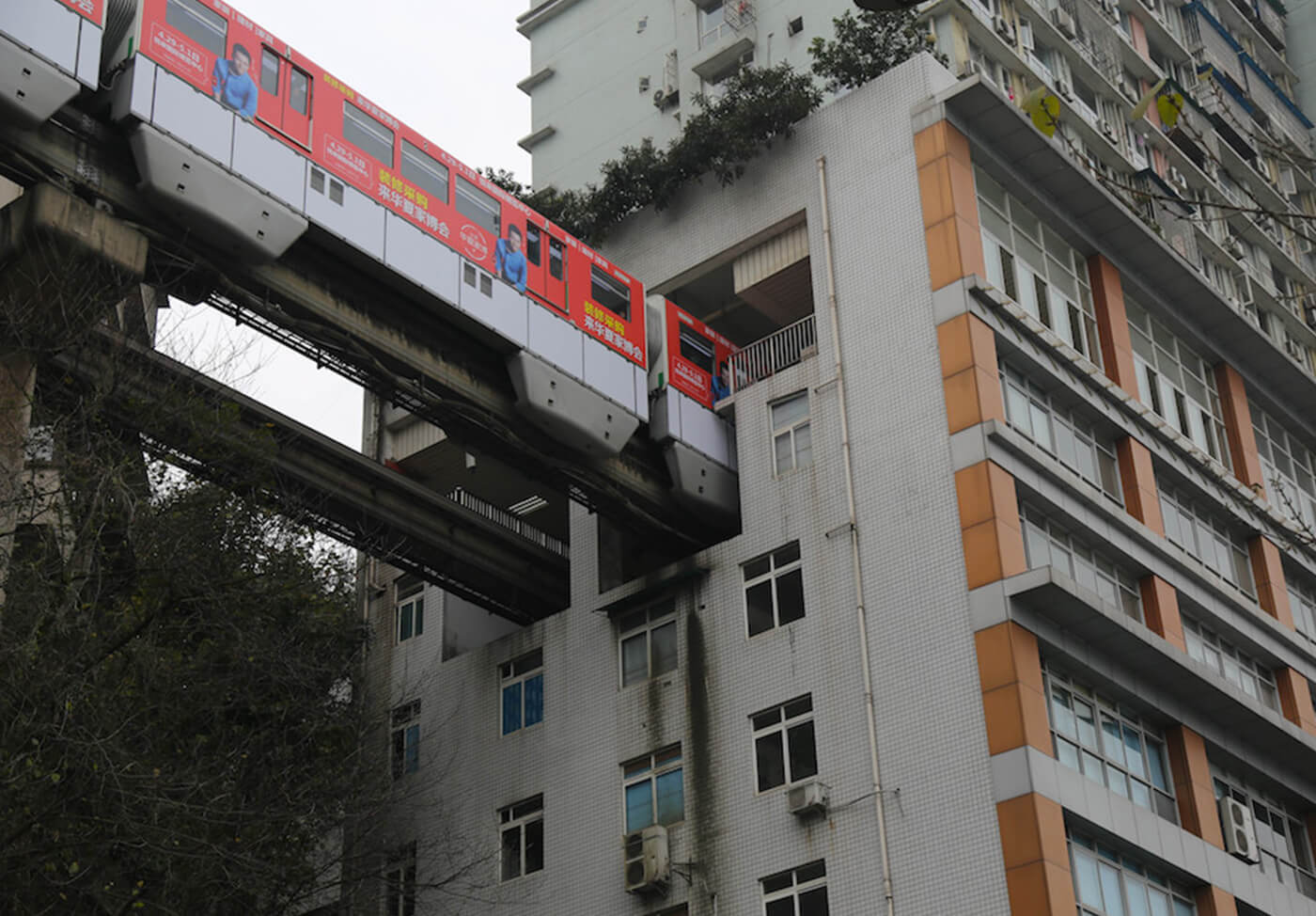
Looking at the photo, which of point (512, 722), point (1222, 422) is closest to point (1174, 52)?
point (1222, 422)

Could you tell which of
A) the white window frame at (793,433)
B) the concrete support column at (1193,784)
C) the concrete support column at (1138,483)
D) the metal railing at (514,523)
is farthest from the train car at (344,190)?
the concrete support column at (1193,784)

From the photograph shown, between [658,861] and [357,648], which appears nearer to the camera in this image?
[658,861]

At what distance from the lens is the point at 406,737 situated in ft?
100

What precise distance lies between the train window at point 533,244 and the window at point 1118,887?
11206 mm

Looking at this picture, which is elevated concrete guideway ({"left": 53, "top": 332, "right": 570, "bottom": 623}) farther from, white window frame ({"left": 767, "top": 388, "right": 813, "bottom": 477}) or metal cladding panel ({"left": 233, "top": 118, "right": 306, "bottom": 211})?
white window frame ({"left": 767, "top": 388, "right": 813, "bottom": 477})

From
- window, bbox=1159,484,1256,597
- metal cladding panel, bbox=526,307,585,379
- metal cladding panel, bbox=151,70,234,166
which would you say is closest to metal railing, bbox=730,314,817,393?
metal cladding panel, bbox=526,307,585,379

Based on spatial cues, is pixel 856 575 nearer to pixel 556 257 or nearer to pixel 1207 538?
pixel 556 257

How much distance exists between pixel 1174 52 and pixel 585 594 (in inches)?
1014

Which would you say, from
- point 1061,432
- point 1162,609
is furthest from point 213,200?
point 1162,609

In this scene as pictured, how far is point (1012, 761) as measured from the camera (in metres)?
22.8

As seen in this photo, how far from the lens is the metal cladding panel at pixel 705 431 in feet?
91.1

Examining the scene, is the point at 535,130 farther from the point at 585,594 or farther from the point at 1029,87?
the point at 585,594

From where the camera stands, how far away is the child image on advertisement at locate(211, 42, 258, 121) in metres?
22.0

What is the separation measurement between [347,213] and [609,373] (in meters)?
5.22
